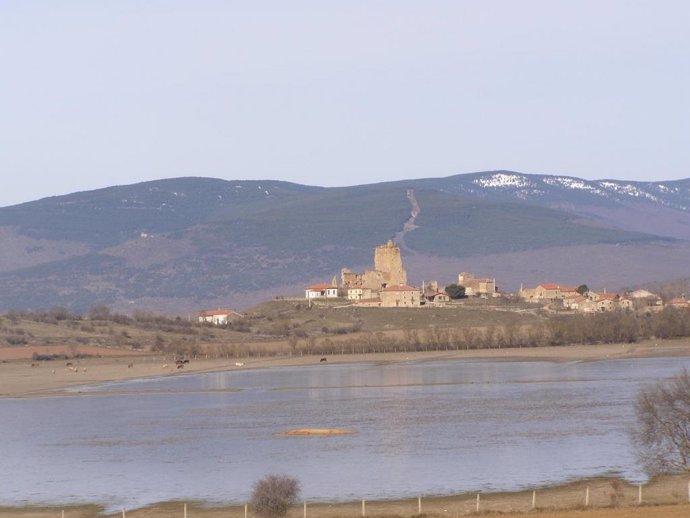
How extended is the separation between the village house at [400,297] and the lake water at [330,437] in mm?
65288

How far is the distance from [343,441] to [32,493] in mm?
12879

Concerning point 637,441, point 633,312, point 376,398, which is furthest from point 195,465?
point 633,312

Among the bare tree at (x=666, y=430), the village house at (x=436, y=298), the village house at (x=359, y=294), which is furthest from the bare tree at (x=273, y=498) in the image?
the village house at (x=359, y=294)

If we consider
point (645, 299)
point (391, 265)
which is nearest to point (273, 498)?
point (645, 299)

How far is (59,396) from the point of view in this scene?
8006 centimetres

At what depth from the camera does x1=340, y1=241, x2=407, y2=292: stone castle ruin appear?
169 metres

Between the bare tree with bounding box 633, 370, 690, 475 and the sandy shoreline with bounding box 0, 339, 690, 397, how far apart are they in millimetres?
53112

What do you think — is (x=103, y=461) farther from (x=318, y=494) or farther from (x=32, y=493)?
(x=318, y=494)

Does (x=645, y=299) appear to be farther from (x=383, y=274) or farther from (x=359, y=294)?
(x=359, y=294)

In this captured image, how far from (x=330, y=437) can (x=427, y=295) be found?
105 metres

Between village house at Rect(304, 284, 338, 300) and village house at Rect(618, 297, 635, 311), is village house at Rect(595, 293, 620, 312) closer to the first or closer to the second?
village house at Rect(618, 297, 635, 311)

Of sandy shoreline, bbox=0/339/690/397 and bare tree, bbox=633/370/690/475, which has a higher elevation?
sandy shoreline, bbox=0/339/690/397

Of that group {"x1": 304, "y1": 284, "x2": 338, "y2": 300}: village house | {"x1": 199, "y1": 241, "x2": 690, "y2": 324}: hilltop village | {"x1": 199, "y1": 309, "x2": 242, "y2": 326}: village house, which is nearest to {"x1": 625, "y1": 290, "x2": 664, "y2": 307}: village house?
{"x1": 199, "y1": 241, "x2": 690, "y2": 324}: hilltop village

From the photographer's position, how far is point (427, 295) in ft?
518
